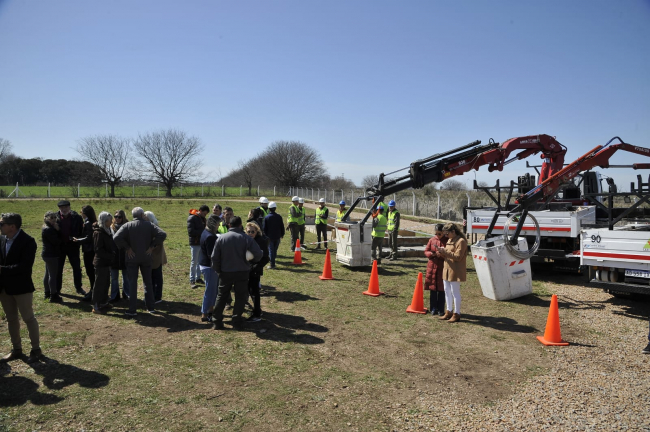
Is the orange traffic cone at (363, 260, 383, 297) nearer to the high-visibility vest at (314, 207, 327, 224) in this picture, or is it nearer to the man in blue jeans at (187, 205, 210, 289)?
the man in blue jeans at (187, 205, 210, 289)

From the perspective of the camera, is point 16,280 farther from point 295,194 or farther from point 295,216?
point 295,194

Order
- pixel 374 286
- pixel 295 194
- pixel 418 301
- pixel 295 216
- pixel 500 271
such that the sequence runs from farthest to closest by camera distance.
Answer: pixel 295 194
pixel 295 216
pixel 374 286
pixel 500 271
pixel 418 301

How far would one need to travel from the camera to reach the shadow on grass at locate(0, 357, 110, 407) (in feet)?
14.7

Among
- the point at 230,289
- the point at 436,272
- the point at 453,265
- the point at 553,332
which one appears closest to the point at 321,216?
the point at 436,272

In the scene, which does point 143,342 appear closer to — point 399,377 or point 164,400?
point 164,400

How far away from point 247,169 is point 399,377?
A: 207 ft

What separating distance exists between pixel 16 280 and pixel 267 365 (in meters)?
3.07

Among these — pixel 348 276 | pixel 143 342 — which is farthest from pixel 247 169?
pixel 143 342

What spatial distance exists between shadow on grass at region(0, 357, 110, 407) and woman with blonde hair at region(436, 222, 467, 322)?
16.3ft

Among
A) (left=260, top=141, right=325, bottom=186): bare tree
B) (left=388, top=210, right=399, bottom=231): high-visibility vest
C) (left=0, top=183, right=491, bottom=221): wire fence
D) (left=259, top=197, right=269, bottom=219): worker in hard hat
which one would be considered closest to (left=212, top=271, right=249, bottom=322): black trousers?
(left=259, top=197, right=269, bottom=219): worker in hard hat

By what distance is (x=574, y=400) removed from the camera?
466cm

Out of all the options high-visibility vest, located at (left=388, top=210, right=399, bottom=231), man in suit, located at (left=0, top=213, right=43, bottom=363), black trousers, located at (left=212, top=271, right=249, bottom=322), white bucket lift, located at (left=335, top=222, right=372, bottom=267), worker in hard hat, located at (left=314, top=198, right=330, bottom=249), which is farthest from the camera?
worker in hard hat, located at (left=314, top=198, right=330, bottom=249)

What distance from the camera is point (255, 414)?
4316mm

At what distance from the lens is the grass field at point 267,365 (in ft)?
14.1
